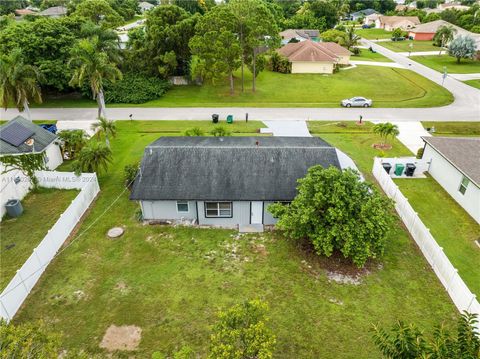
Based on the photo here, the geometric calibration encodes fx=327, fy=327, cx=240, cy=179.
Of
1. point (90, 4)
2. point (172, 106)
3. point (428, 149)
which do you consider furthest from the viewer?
point (90, 4)

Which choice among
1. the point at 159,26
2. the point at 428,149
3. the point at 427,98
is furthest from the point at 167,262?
the point at 427,98

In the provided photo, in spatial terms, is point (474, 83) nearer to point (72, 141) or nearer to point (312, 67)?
point (312, 67)

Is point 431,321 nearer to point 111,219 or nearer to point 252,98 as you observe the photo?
point 111,219

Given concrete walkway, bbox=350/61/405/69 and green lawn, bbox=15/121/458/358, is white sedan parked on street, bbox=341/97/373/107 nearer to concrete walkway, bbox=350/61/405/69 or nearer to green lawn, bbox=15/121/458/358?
green lawn, bbox=15/121/458/358

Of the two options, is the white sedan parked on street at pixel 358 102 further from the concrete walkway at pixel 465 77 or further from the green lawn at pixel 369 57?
the green lawn at pixel 369 57

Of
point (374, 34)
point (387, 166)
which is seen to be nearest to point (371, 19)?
point (374, 34)

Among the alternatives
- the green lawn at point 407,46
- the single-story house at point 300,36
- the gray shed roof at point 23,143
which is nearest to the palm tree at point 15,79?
the gray shed roof at point 23,143

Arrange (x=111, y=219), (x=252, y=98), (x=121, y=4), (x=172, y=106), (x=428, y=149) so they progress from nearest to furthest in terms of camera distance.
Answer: (x=111, y=219) → (x=428, y=149) → (x=172, y=106) → (x=252, y=98) → (x=121, y=4)
